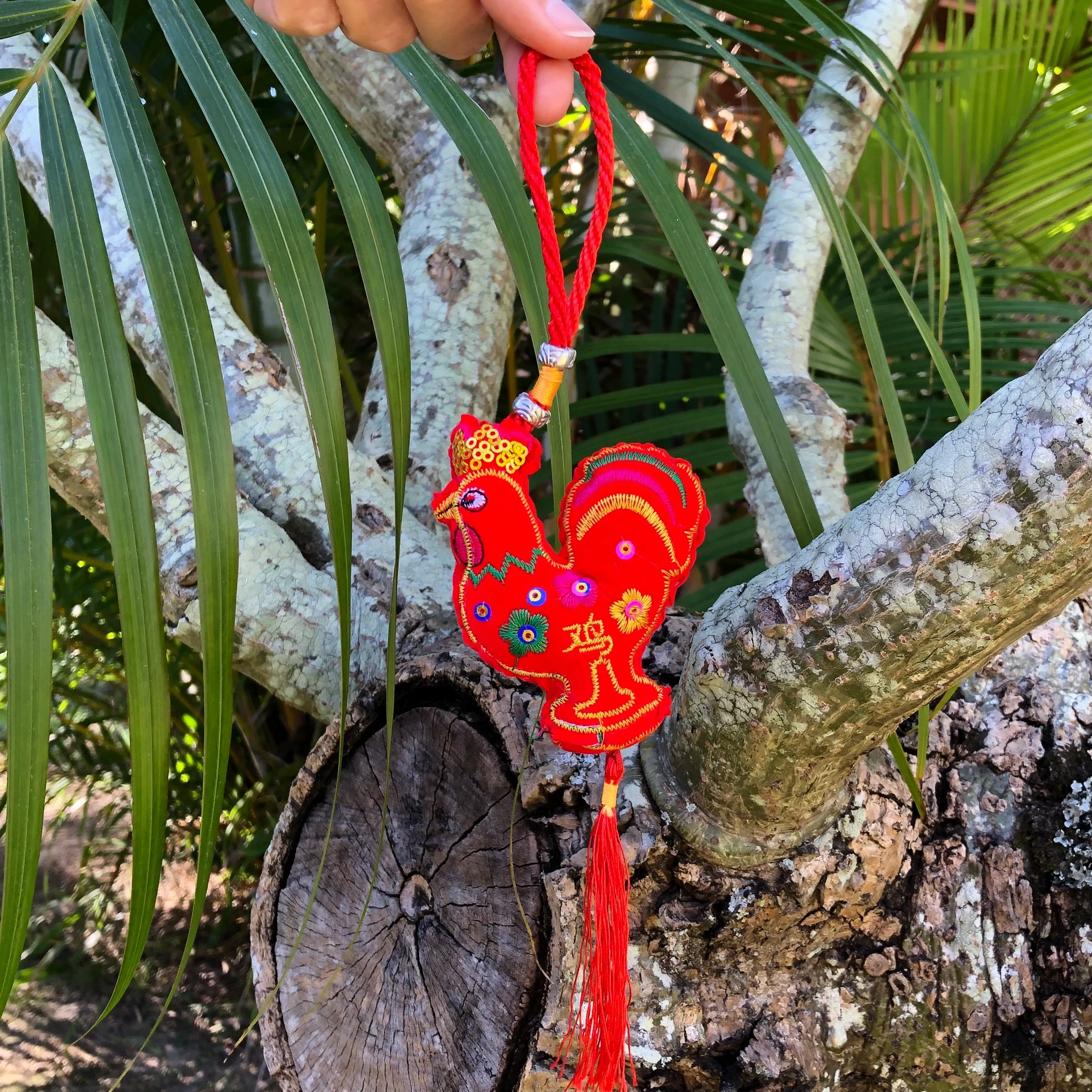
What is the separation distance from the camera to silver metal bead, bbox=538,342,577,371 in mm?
414

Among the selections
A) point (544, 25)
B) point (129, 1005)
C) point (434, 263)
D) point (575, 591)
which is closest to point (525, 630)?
point (575, 591)

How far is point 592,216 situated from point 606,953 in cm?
34

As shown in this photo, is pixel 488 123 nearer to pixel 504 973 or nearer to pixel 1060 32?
pixel 504 973

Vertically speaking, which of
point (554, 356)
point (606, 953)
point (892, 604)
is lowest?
point (606, 953)

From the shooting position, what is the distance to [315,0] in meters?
0.37

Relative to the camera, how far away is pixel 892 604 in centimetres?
35

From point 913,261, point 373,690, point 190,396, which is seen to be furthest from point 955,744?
point 913,261

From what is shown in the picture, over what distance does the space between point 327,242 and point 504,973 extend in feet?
3.20

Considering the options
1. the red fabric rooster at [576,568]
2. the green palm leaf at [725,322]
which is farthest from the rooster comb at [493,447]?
the green palm leaf at [725,322]

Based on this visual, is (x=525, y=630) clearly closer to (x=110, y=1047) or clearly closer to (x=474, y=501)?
(x=474, y=501)

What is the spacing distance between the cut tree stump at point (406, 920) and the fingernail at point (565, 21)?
13.6 inches

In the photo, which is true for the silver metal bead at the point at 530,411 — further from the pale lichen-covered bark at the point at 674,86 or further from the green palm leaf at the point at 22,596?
the pale lichen-covered bark at the point at 674,86

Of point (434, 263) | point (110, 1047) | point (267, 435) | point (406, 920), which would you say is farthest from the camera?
point (110, 1047)

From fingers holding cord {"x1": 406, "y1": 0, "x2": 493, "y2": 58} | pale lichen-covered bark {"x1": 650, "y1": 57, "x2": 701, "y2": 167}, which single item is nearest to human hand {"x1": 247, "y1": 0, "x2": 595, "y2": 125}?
fingers holding cord {"x1": 406, "y1": 0, "x2": 493, "y2": 58}
